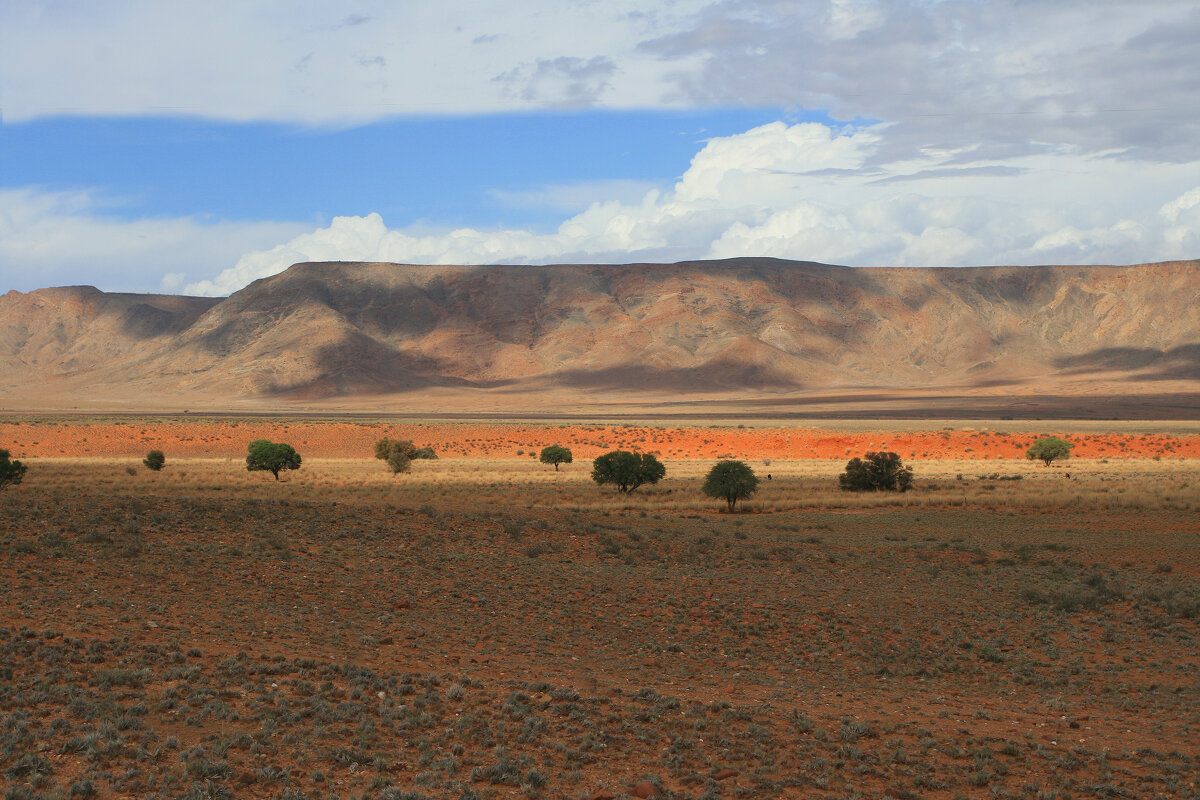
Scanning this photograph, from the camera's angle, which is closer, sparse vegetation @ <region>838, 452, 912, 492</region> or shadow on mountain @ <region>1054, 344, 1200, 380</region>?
sparse vegetation @ <region>838, 452, 912, 492</region>

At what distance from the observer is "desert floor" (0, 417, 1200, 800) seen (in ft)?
26.2

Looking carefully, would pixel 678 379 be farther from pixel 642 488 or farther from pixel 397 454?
pixel 642 488

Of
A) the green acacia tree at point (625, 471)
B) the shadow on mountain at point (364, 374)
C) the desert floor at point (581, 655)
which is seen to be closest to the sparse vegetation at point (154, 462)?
the green acacia tree at point (625, 471)

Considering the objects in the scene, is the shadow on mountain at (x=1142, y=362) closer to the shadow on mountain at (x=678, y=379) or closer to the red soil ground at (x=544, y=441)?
the shadow on mountain at (x=678, y=379)

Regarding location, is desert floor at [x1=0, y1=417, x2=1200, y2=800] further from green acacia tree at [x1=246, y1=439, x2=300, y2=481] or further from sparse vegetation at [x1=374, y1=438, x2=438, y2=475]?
sparse vegetation at [x1=374, y1=438, x2=438, y2=475]

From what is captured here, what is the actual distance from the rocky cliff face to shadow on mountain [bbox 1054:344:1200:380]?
0.43m

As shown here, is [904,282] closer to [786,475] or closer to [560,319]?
[560,319]

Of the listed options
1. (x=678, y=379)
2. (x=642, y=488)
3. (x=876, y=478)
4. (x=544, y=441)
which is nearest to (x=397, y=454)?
(x=642, y=488)

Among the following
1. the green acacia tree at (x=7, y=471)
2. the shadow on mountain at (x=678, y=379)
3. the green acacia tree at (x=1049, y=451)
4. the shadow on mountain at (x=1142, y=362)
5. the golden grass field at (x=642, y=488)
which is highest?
the shadow on mountain at (x=1142, y=362)

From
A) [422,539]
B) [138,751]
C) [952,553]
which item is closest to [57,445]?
[422,539]

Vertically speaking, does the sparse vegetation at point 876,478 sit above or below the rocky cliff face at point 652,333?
below

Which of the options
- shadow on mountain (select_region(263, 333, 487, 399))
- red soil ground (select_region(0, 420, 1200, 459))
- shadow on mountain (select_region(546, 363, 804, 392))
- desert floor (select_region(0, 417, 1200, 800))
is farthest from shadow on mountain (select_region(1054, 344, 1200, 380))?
desert floor (select_region(0, 417, 1200, 800))

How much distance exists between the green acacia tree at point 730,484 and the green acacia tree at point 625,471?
207 inches

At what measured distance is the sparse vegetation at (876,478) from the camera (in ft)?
121
